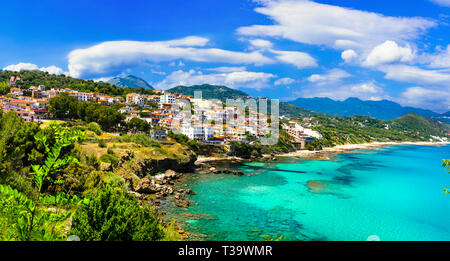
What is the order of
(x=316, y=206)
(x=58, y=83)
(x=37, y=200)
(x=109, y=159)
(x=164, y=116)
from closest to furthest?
(x=37, y=200)
(x=316, y=206)
(x=109, y=159)
(x=164, y=116)
(x=58, y=83)

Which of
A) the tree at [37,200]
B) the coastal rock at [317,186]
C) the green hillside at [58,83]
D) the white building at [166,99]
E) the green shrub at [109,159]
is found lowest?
the coastal rock at [317,186]

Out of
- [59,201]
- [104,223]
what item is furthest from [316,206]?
[59,201]

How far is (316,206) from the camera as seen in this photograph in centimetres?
2738

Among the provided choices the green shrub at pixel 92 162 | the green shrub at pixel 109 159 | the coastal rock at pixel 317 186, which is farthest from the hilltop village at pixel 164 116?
the coastal rock at pixel 317 186

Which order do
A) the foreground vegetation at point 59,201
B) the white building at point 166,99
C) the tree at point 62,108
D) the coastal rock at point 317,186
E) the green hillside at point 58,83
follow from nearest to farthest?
the foreground vegetation at point 59,201
the coastal rock at point 317,186
the tree at point 62,108
the green hillside at point 58,83
the white building at point 166,99

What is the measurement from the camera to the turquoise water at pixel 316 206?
20.5 m

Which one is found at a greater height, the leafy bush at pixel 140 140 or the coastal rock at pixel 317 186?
the leafy bush at pixel 140 140

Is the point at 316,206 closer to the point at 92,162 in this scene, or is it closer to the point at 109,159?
the point at 109,159

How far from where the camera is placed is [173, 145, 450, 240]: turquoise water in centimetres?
2047

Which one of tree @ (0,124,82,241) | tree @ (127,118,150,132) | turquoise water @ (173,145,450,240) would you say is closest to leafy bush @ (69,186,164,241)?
tree @ (0,124,82,241)

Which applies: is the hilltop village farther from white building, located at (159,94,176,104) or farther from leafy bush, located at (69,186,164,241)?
leafy bush, located at (69,186,164,241)

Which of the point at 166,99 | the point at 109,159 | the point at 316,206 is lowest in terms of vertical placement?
the point at 316,206

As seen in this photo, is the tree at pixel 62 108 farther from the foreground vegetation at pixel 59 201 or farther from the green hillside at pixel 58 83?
the green hillside at pixel 58 83
